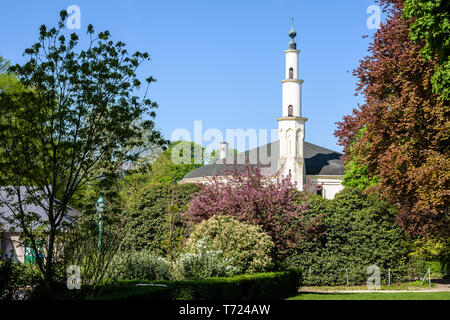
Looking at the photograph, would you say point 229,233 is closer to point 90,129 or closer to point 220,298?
point 220,298

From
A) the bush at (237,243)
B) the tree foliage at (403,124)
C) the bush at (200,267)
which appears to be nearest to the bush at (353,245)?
the tree foliage at (403,124)

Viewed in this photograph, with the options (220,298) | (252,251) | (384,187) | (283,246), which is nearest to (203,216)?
(283,246)

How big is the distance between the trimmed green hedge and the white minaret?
1516 inches

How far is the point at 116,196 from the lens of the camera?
44.6ft

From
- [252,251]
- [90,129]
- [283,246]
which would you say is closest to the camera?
[90,129]

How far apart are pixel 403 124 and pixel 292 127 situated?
1541 inches

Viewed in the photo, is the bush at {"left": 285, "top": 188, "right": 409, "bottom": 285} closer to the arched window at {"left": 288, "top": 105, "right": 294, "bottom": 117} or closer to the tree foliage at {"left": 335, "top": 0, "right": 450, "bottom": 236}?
the tree foliage at {"left": 335, "top": 0, "right": 450, "bottom": 236}

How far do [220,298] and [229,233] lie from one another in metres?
4.58

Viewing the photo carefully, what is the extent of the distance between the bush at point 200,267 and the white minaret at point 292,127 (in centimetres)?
4168

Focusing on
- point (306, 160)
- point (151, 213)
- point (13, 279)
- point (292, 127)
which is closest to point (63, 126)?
point (13, 279)

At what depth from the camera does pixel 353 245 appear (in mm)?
26875

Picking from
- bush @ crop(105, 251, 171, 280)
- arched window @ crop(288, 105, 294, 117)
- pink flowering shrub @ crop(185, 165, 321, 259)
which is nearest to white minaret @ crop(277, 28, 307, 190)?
arched window @ crop(288, 105, 294, 117)

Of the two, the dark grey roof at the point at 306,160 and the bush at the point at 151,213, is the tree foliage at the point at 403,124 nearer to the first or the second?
the bush at the point at 151,213

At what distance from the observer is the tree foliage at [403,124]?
60.3 ft
